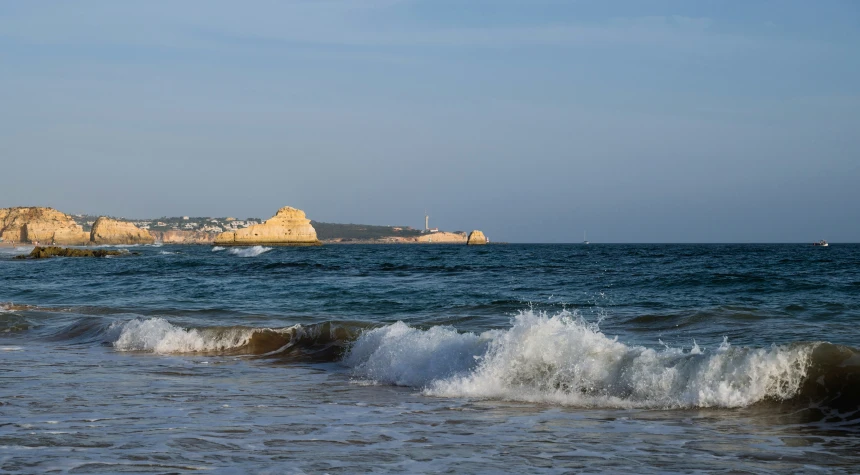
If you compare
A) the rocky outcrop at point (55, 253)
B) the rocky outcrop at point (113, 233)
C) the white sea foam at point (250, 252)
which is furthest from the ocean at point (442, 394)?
the rocky outcrop at point (113, 233)

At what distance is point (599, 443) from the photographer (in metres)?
5.95

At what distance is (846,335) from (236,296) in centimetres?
1697

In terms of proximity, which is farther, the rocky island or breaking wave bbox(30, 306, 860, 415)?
the rocky island

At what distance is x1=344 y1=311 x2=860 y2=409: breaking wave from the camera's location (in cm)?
766

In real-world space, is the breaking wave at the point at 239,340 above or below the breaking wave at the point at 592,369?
below

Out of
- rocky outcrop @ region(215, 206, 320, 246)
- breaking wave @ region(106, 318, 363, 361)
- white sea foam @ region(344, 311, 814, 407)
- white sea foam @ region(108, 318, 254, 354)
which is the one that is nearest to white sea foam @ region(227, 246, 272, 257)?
rocky outcrop @ region(215, 206, 320, 246)

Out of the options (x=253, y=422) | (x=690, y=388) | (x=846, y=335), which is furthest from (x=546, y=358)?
(x=846, y=335)

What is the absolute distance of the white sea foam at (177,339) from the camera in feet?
42.3

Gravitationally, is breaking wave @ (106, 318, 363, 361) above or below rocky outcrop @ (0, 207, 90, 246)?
below

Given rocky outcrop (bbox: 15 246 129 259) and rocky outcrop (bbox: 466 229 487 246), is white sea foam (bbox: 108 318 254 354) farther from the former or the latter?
rocky outcrop (bbox: 466 229 487 246)

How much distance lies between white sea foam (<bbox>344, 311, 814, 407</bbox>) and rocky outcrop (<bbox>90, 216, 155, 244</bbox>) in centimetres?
13383

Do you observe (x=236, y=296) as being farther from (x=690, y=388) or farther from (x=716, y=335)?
(x=690, y=388)

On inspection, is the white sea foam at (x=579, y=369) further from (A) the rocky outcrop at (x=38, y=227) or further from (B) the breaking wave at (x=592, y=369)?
(A) the rocky outcrop at (x=38, y=227)

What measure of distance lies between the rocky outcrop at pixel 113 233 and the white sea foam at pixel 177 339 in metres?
129
